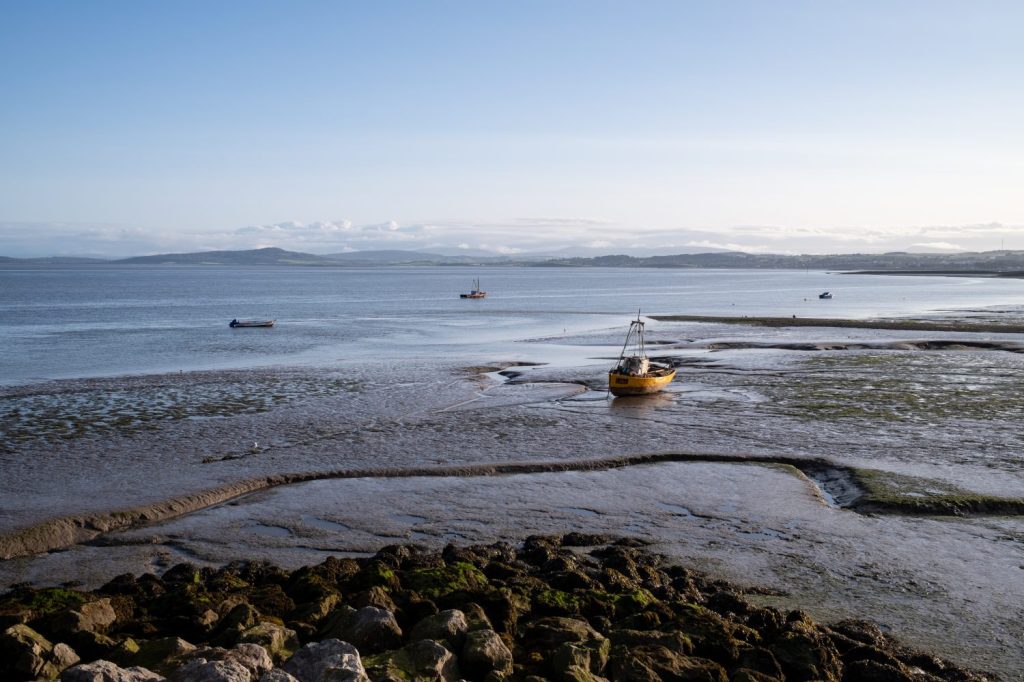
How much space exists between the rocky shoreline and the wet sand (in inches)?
68.3

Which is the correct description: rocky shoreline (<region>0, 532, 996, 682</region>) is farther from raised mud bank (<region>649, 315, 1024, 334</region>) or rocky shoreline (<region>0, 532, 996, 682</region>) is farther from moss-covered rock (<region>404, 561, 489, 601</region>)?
raised mud bank (<region>649, 315, 1024, 334</region>)

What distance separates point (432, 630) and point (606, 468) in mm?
12867

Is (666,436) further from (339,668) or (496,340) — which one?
(496,340)

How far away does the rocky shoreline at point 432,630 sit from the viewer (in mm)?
9695

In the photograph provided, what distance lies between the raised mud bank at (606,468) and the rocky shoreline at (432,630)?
3.90 m

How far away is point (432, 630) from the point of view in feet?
35.1

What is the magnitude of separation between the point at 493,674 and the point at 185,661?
11.1ft

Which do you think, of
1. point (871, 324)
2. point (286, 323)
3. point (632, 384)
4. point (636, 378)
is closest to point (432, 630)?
point (632, 384)

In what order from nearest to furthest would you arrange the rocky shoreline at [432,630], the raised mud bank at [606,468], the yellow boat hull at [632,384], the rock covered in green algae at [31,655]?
the rock covered in green algae at [31,655], the rocky shoreline at [432,630], the raised mud bank at [606,468], the yellow boat hull at [632,384]

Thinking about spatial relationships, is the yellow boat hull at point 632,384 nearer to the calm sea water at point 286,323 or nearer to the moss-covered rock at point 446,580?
the calm sea water at point 286,323

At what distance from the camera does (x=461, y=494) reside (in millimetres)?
20484

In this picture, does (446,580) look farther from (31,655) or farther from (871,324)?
(871,324)

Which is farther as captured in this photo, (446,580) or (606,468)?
(606,468)

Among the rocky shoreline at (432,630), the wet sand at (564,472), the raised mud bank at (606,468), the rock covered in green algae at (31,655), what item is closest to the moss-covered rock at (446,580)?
the rocky shoreline at (432,630)
